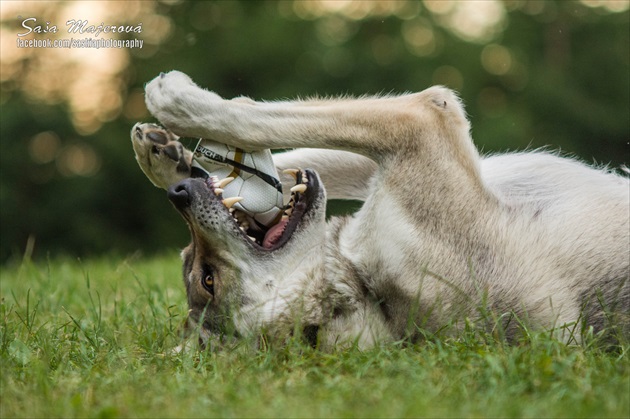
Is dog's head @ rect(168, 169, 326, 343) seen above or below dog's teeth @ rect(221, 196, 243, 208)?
below

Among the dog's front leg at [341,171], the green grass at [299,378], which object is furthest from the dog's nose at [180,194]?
the dog's front leg at [341,171]

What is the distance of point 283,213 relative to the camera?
4586mm

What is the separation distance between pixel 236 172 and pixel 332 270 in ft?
2.33

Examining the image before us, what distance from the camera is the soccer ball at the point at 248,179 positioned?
177 inches

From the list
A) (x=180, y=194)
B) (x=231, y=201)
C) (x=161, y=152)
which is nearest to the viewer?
(x=180, y=194)

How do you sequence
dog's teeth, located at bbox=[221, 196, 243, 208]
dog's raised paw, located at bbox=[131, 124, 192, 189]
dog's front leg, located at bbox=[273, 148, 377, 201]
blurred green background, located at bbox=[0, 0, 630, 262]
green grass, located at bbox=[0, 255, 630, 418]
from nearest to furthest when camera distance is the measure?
green grass, located at bbox=[0, 255, 630, 418], dog's teeth, located at bbox=[221, 196, 243, 208], dog's raised paw, located at bbox=[131, 124, 192, 189], dog's front leg, located at bbox=[273, 148, 377, 201], blurred green background, located at bbox=[0, 0, 630, 262]

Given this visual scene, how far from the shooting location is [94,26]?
7.18 metres

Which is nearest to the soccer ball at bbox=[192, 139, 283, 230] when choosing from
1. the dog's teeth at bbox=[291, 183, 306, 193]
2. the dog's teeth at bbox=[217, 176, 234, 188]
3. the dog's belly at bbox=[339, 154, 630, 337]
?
the dog's teeth at bbox=[217, 176, 234, 188]

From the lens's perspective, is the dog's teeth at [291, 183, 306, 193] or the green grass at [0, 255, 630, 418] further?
the dog's teeth at [291, 183, 306, 193]

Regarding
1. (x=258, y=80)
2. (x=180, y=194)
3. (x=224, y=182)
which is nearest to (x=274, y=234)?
(x=224, y=182)

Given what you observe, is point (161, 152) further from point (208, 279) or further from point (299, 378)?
point (299, 378)

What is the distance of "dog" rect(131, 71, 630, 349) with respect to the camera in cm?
425

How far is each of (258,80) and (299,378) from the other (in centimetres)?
2195

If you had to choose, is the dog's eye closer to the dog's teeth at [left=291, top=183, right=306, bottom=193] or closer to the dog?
the dog
